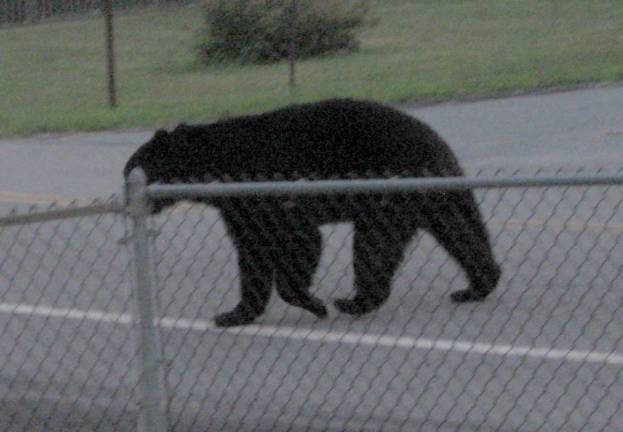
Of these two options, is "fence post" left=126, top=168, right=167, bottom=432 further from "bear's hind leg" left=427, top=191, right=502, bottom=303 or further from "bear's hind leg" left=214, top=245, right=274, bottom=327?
"bear's hind leg" left=427, top=191, right=502, bottom=303

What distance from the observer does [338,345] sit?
784 cm

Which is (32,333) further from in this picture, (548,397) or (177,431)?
(548,397)

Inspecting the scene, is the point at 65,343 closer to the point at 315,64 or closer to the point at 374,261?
the point at 374,261

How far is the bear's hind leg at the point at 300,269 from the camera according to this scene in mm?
7934

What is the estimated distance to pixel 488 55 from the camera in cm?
2867

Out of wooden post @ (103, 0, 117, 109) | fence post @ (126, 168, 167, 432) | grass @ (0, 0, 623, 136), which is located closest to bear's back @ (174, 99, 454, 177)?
fence post @ (126, 168, 167, 432)

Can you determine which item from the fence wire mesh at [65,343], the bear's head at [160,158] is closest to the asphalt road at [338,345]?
the fence wire mesh at [65,343]

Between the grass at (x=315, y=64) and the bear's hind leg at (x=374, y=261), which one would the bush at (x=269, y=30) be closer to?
the grass at (x=315, y=64)

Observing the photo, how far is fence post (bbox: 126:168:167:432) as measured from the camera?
5059mm

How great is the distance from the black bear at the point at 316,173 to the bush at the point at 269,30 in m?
20.5

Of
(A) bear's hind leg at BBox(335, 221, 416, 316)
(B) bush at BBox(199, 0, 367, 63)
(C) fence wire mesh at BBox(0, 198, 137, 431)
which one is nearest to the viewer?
(C) fence wire mesh at BBox(0, 198, 137, 431)

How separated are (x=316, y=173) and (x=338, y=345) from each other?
2.90 ft

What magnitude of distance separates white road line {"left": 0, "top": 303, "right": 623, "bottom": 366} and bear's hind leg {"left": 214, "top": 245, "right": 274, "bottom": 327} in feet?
0.17

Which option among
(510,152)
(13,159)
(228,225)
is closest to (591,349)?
(228,225)
